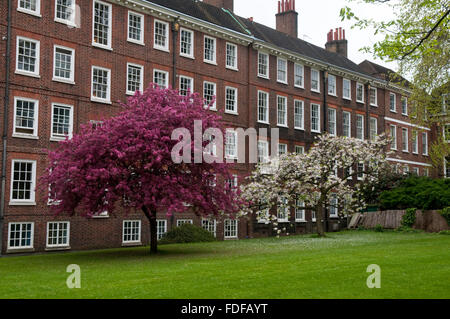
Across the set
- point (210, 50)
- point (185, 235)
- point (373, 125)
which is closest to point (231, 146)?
point (210, 50)

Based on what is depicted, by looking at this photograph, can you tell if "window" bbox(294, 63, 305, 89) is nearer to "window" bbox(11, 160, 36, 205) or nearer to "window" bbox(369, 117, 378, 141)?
"window" bbox(369, 117, 378, 141)

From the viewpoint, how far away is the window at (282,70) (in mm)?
36312

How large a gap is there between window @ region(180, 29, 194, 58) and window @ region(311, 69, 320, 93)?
11.7 meters

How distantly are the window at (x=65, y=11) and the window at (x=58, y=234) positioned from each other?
370 inches

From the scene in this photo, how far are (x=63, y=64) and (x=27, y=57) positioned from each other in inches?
70.3

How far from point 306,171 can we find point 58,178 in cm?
1370

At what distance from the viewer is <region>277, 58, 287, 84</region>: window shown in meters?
36.3

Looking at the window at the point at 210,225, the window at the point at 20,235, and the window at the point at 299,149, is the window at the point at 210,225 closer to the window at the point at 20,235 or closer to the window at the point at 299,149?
the window at the point at 299,149

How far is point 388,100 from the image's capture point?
47.1 meters

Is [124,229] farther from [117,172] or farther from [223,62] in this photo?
[223,62]

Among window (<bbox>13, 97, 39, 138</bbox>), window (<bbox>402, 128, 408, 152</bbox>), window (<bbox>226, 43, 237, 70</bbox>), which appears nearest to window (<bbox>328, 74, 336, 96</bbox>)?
window (<bbox>226, 43, 237, 70</bbox>)

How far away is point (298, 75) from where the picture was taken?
37.8 m
